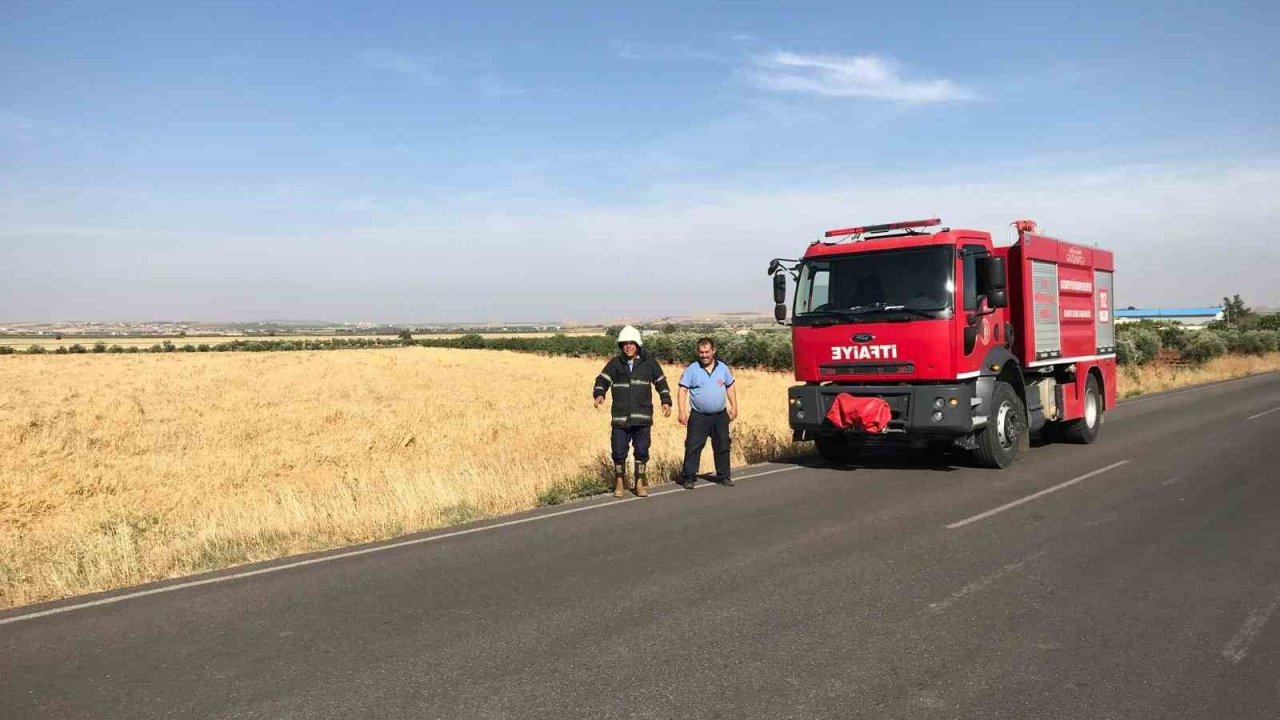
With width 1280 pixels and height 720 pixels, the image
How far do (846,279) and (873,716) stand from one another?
26.1 feet

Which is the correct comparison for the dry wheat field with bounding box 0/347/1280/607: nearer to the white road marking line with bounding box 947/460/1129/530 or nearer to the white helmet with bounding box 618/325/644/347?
the white helmet with bounding box 618/325/644/347

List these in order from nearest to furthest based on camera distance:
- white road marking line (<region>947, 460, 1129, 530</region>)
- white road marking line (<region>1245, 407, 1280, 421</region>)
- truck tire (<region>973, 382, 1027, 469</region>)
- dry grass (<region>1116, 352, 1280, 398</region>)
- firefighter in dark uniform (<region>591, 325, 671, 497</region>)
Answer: white road marking line (<region>947, 460, 1129, 530</region>)
firefighter in dark uniform (<region>591, 325, 671, 497</region>)
truck tire (<region>973, 382, 1027, 469</region>)
white road marking line (<region>1245, 407, 1280, 421</region>)
dry grass (<region>1116, 352, 1280, 398</region>)

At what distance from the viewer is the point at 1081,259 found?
1409 centimetres

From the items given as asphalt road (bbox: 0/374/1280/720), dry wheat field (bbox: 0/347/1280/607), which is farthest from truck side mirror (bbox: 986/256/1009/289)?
dry wheat field (bbox: 0/347/1280/607)

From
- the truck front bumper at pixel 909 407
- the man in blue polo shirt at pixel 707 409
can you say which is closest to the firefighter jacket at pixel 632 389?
the man in blue polo shirt at pixel 707 409

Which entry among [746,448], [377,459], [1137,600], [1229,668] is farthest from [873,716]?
[377,459]

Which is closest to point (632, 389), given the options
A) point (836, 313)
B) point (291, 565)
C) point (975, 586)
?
point (836, 313)

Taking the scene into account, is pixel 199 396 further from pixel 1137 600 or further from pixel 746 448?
pixel 1137 600

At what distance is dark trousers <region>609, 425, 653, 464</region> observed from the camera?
32.5 feet

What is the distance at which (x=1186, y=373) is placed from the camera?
105ft

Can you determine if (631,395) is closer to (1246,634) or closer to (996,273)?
(996,273)

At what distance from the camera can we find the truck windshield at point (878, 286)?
10.5 meters

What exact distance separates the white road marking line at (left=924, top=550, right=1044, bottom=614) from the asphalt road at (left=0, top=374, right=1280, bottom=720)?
2cm

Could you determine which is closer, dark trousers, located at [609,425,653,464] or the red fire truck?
dark trousers, located at [609,425,653,464]
